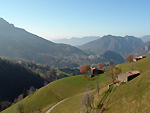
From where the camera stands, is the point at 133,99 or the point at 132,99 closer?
the point at 133,99

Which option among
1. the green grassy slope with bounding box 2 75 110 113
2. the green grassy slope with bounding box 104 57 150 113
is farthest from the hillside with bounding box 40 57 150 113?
the green grassy slope with bounding box 2 75 110 113

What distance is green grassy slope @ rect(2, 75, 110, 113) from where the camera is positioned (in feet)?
287

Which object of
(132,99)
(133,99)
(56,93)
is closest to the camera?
(133,99)

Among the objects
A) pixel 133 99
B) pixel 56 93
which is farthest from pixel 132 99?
pixel 56 93

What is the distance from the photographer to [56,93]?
316 ft

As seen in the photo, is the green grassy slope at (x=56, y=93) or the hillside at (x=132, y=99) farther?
the green grassy slope at (x=56, y=93)

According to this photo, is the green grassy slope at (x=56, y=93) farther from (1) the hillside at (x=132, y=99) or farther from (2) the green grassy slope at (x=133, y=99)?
(2) the green grassy slope at (x=133, y=99)

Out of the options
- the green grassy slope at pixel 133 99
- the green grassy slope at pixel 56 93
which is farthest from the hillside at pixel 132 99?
the green grassy slope at pixel 56 93

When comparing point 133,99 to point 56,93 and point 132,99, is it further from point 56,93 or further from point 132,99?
point 56,93

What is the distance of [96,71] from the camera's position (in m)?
123

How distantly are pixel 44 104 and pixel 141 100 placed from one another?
64993 mm

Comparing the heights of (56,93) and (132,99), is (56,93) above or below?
below

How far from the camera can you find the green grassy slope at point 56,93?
87.5m

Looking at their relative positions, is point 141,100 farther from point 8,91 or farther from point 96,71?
point 8,91
